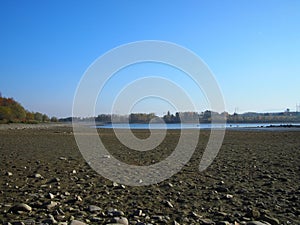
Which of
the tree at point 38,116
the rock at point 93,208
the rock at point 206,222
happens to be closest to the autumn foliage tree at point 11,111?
the tree at point 38,116

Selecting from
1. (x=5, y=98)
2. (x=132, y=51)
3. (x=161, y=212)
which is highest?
(x=5, y=98)

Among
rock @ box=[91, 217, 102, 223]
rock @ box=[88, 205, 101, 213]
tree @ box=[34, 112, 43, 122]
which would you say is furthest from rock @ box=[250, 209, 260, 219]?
tree @ box=[34, 112, 43, 122]

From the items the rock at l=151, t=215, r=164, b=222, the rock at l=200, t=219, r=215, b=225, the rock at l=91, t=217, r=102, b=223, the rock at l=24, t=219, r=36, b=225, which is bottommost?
the rock at l=200, t=219, r=215, b=225

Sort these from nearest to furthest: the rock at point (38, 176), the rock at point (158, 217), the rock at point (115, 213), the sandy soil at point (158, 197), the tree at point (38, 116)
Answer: the rock at point (158, 217)
the sandy soil at point (158, 197)
the rock at point (115, 213)
the rock at point (38, 176)
the tree at point (38, 116)

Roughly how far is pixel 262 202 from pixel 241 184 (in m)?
1.74

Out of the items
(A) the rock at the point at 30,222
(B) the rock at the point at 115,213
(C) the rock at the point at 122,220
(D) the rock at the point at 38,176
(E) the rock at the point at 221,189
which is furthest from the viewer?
(D) the rock at the point at 38,176

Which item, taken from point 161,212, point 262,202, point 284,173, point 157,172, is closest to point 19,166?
point 157,172

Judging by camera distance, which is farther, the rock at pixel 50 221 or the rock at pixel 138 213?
the rock at pixel 138 213

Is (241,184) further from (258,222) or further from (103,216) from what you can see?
(103,216)

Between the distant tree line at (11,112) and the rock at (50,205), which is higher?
the distant tree line at (11,112)

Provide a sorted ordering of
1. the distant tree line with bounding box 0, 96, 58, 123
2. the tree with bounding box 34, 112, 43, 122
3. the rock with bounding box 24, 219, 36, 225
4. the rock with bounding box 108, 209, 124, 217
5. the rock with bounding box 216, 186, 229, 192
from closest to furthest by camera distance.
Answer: the rock with bounding box 24, 219, 36, 225 → the rock with bounding box 108, 209, 124, 217 → the rock with bounding box 216, 186, 229, 192 → the distant tree line with bounding box 0, 96, 58, 123 → the tree with bounding box 34, 112, 43, 122

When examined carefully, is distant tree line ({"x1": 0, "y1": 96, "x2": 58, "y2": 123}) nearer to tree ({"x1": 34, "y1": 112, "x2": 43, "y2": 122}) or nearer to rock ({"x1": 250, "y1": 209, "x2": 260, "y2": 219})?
tree ({"x1": 34, "y1": 112, "x2": 43, "y2": 122})

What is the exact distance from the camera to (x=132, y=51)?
12133mm

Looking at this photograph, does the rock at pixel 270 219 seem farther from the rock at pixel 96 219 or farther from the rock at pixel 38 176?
the rock at pixel 38 176
